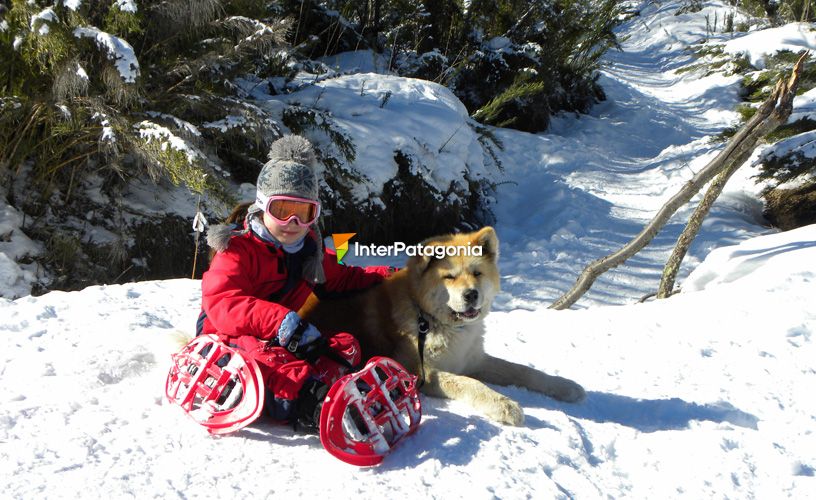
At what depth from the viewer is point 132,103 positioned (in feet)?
16.1

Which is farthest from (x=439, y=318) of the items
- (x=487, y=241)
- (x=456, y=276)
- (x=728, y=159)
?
(x=728, y=159)

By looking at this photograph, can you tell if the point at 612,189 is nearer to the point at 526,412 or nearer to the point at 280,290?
the point at 526,412

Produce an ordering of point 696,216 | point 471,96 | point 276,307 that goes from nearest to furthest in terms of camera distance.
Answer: point 276,307
point 696,216
point 471,96

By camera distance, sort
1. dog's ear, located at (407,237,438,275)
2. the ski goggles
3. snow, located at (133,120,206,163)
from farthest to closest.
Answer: snow, located at (133,120,206,163), dog's ear, located at (407,237,438,275), the ski goggles

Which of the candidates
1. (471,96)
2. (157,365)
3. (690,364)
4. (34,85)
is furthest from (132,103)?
(471,96)

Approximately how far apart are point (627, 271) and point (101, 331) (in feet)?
21.2

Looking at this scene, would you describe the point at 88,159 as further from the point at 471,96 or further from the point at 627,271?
the point at 471,96

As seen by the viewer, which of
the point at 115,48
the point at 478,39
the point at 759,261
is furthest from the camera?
the point at 478,39

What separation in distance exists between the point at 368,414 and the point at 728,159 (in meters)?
4.81

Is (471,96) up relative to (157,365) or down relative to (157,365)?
up

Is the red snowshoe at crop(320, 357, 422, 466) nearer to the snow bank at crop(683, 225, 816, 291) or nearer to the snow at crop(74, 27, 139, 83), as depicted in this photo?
the snow at crop(74, 27, 139, 83)

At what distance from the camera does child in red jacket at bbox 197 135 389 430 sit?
2232mm

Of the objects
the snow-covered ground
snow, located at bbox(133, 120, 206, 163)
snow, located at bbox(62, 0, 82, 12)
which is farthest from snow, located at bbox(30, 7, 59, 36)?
the snow-covered ground

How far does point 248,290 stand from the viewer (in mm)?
2520
